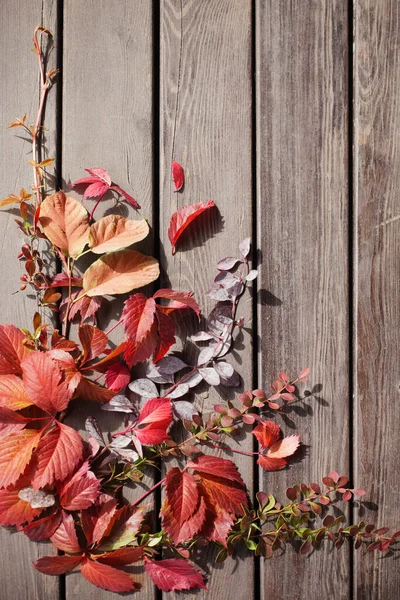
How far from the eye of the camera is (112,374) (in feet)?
2.48

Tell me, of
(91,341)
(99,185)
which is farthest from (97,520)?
(99,185)

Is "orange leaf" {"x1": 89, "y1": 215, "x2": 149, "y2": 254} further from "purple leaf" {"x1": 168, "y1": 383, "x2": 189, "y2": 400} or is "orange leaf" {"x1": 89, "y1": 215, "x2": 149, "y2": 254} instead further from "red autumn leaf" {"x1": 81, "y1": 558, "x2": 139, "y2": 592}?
"red autumn leaf" {"x1": 81, "y1": 558, "x2": 139, "y2": 592}

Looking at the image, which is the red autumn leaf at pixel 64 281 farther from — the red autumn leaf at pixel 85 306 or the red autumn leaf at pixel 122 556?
the red autumn leaf at pixel 122 556

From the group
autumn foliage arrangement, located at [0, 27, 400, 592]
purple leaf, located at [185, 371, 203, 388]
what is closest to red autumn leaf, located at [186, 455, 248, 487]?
autumn foliage arrangement, located at [0, 27, 400, 592]

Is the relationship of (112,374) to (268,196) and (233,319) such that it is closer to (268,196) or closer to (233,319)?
(233,319)

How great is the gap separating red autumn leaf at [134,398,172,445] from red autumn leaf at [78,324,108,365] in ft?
0.33

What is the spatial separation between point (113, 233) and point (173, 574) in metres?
0.48

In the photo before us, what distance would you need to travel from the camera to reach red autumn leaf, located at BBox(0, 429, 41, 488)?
0.71m


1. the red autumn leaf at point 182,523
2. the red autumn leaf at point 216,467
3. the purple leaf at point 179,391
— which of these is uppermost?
the purple leaf at point 179,391

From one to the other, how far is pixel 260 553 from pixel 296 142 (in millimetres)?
602

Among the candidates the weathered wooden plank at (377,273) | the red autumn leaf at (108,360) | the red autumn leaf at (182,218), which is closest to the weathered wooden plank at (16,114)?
the red autumn leaf at (108,360)

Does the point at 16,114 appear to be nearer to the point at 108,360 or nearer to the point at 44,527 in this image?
the point at 108,360

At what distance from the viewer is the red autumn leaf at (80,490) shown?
0.73 metres

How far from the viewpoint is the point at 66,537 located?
29.1 inches
